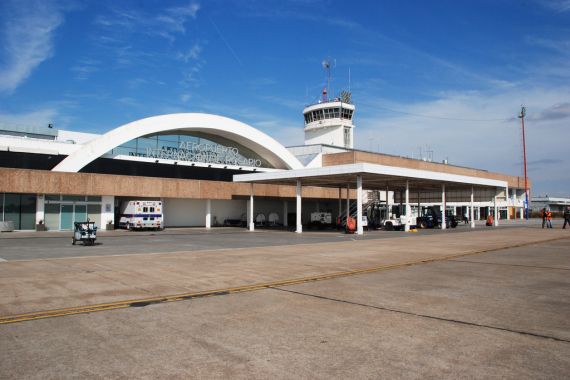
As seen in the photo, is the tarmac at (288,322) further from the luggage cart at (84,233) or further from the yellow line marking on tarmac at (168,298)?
the luggage cart at (84,233)

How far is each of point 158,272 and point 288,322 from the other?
693cm

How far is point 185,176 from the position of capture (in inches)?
1806

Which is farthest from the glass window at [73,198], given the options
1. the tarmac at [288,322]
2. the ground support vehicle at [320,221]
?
the tarmac at [288,322]

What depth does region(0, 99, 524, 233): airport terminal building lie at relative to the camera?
119 ft

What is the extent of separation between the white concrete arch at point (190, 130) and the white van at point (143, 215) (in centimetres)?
591

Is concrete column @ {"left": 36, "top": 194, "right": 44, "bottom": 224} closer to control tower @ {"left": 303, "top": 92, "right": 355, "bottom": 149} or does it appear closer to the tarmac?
the tarmac

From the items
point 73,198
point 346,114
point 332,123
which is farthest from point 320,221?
point 346,114

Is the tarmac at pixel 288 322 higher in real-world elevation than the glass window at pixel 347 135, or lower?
lower

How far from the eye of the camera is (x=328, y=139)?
257 ft

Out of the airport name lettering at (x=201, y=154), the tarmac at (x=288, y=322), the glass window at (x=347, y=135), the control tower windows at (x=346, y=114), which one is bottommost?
the tarmac at (x=288, y=322)

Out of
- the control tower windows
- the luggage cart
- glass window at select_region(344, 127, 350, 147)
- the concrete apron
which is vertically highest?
the control tower windows

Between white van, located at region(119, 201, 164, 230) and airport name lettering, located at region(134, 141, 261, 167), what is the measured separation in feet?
25.5

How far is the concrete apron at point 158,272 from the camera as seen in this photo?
9617mm

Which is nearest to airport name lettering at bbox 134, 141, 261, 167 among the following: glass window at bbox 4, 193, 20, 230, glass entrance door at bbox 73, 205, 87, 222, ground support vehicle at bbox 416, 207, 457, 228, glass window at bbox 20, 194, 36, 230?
glass entrance door at bbox 73, 205, 87, 222
